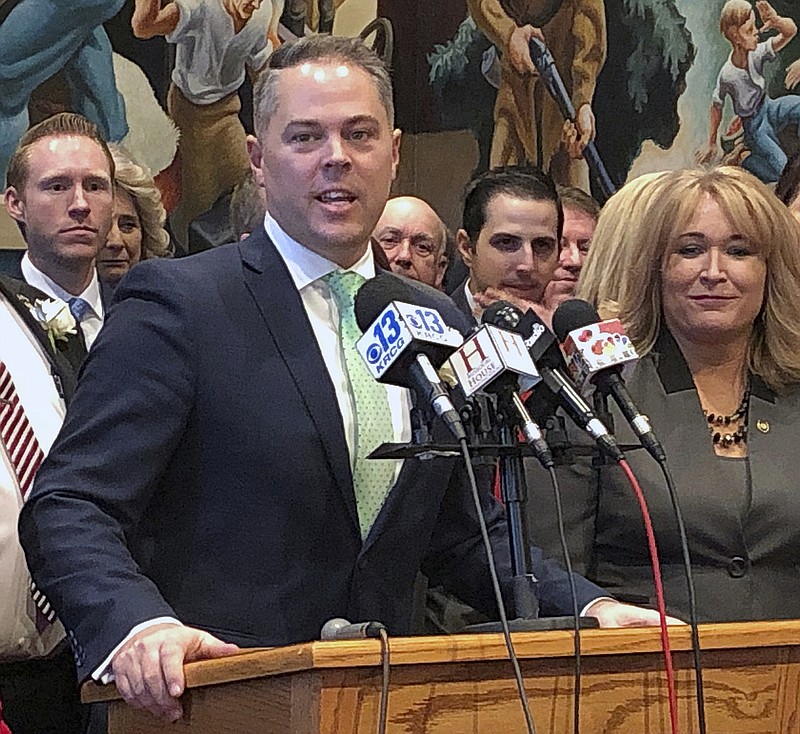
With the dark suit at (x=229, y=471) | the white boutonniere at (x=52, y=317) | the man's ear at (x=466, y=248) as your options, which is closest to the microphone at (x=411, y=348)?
the dark suit at (x=229, y=471)

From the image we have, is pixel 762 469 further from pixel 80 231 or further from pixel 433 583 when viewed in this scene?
pixel 80 231

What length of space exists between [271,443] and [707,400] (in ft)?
3.89

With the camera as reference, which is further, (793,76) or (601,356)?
(793,76)

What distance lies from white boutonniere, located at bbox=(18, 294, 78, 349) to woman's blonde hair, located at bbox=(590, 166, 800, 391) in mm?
1154

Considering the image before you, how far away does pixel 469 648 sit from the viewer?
1.81m

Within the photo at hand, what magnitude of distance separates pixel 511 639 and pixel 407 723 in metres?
Answer: 0.15

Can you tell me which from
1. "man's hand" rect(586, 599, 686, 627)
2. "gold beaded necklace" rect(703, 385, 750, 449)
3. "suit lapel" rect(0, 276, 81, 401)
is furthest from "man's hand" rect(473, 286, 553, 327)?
"man's hand" rect(586, 599, 686, 627)

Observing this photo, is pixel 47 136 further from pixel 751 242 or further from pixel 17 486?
pixel 751 242

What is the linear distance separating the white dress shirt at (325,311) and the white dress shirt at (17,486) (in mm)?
771

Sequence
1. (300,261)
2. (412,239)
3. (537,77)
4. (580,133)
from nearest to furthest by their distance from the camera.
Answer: (300,261), (412,239), (580,133), (537,77)

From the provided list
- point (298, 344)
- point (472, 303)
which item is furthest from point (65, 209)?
point (298, 344)

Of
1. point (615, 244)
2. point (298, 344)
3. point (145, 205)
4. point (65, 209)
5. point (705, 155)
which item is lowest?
Answer: point (298, 344)

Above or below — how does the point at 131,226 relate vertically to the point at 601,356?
above

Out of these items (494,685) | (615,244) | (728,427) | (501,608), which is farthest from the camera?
(615,244)
